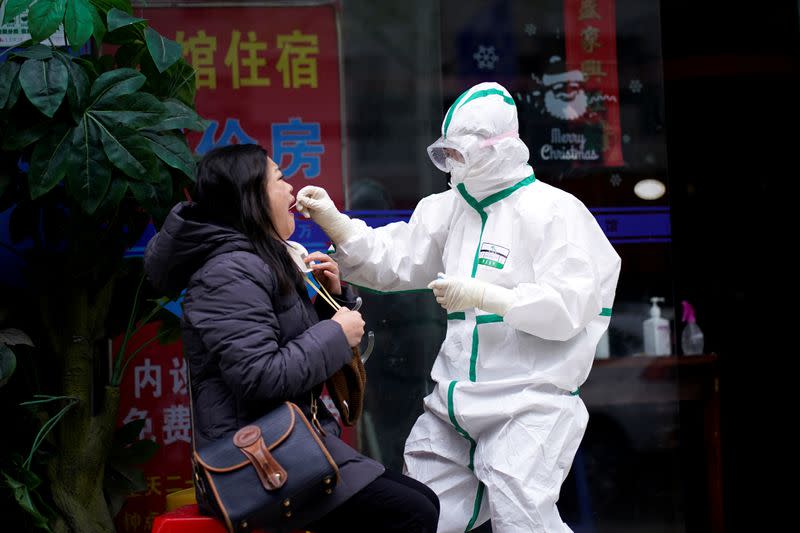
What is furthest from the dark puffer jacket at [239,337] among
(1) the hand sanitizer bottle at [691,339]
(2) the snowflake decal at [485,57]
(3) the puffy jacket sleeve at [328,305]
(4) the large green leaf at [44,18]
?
(1) the hand sanitizer bottle at [691,339]

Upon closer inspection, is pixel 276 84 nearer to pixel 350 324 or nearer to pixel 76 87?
pixel 76 87

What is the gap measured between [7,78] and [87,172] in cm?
38

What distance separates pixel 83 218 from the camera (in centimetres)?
349

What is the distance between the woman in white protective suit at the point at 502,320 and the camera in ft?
→ 9.76

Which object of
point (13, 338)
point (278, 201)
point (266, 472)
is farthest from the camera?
point (13, 338)

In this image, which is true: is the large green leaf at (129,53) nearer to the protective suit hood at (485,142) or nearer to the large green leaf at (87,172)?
the large green leaf at (87,172)

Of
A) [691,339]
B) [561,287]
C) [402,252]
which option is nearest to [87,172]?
[402,252]

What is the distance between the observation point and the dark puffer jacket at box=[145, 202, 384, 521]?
8.05ft

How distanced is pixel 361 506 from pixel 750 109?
3.97m

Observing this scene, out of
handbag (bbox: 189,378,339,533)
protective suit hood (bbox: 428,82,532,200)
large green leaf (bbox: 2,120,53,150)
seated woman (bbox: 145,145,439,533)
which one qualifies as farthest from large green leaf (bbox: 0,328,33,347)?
protective suit hood (bbox: 428,82,532,200)

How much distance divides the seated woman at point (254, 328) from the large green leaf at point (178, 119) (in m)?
0.70

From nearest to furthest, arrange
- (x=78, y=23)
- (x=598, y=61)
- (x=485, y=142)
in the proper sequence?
(x=485, y=142) → (x=78, y=23) → (x=598, y=61)

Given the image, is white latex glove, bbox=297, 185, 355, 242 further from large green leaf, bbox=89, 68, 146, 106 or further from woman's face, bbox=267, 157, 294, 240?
large green leaf, bbox=89, 68, 146, 106

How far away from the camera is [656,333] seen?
15.2 feet
